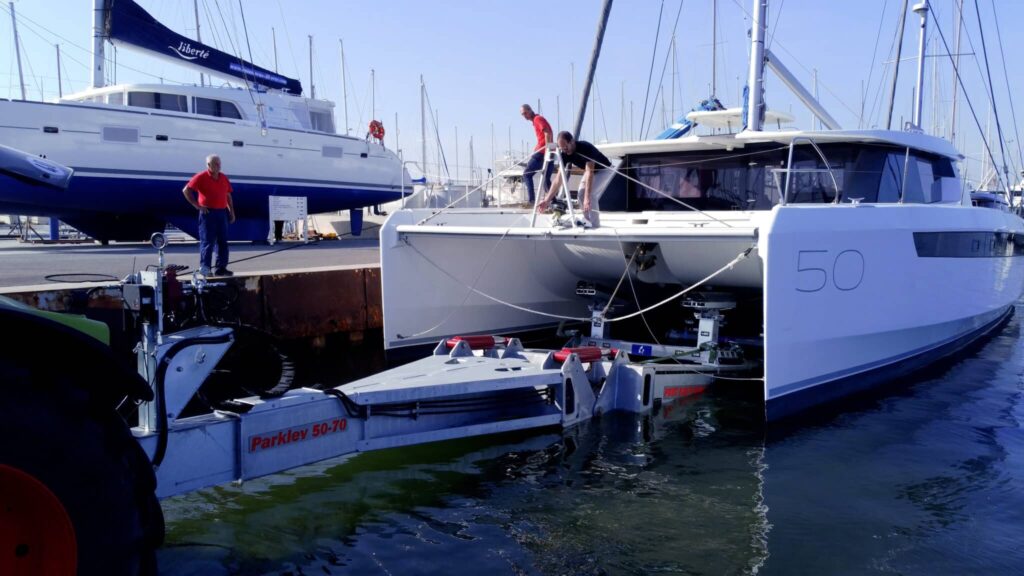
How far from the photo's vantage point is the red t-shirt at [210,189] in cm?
841

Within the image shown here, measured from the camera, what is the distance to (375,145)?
19.7 metres

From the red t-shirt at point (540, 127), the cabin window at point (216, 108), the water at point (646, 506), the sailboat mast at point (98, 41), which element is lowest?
the water at point (646, 506)

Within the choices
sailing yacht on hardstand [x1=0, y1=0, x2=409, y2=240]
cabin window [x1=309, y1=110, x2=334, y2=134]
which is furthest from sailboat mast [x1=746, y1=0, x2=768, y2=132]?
cabin window [x1=309, y1=110, x2=334, y2=134]

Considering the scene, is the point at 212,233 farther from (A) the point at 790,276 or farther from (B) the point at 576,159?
(A) the point at 790,276

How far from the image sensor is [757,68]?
8156mm

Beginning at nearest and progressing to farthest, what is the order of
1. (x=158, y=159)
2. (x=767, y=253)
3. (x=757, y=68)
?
(x=767, y=253)
(x=757, y=68)
(x=158, y=159)

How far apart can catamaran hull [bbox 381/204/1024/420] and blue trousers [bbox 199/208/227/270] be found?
91.1 inches

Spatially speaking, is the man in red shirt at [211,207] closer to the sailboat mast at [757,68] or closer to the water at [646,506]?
the water at [646,506]

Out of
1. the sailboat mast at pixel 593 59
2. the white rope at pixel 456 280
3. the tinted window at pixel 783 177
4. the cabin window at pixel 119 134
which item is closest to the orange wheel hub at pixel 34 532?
the white rope at pixel 456 280

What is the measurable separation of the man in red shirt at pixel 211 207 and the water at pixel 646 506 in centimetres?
417

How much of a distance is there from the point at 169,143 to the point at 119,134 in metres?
0.91

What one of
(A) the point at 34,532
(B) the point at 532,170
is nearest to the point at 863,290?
(B) the point at 532,170

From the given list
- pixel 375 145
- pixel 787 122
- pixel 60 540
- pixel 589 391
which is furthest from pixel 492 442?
pixel 375 145

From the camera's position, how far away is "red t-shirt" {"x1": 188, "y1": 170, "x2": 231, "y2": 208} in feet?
27.6
